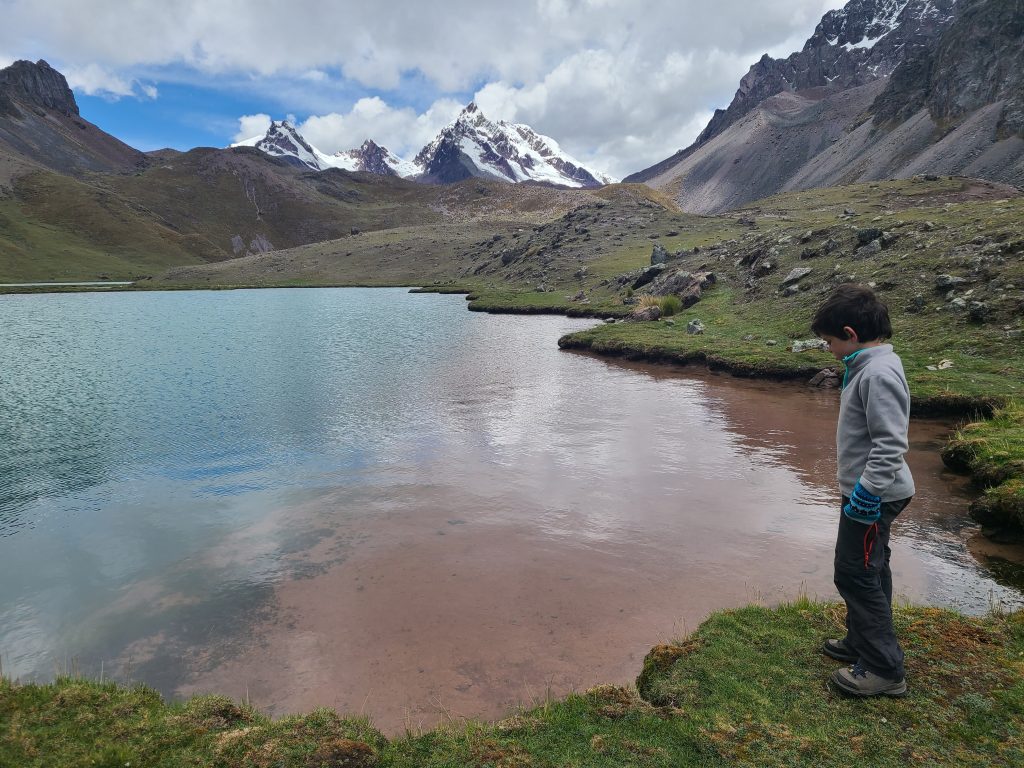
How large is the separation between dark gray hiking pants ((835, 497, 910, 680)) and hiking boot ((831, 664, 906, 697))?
7 cm

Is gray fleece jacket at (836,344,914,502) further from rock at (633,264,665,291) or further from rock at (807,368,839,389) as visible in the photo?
rock at (633,264,665,291)

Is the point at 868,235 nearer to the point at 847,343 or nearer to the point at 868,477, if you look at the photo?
the point at 847,343

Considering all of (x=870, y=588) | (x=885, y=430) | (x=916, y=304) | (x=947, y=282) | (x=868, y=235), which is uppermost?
(x=868, y=235)

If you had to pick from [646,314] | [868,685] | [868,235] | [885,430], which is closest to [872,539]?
[885,430]

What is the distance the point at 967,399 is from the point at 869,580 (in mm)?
18027

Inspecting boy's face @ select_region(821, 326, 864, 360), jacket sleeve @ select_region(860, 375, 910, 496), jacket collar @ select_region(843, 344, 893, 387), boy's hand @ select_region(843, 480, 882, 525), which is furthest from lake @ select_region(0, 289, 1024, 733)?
boy's face @ select_region(821, 326, 864, 360)

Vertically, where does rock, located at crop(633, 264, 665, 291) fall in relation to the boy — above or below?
above

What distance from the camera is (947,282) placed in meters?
28.5

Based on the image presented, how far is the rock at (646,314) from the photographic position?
46031 millimetres

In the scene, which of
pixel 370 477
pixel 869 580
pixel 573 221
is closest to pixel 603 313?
pixel 370 477

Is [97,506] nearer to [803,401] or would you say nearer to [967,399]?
[803,401]

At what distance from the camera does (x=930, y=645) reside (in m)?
7.38

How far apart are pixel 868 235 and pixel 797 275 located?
515 centimetres

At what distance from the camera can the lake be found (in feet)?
30.0
